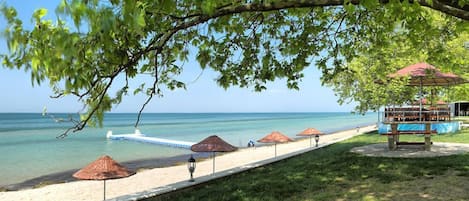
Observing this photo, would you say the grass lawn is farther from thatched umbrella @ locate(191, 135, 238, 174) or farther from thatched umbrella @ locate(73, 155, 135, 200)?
thatched umbrella @ locate(73, 155, 135, 200)

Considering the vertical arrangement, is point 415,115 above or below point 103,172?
above

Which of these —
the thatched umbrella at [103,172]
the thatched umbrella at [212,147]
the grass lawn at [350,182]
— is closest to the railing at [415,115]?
the grass lawn at [350,182]

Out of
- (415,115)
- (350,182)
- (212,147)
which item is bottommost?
(350,182)

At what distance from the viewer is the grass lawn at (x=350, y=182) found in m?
7.58

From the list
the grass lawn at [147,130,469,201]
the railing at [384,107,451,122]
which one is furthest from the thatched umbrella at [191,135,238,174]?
the railing at [384,107,451,122]

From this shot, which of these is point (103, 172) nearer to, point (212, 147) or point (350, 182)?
point (212, 147)

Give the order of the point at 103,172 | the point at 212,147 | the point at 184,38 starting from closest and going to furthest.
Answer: the point at 184,38, the point at 103,172, the point at 212,147

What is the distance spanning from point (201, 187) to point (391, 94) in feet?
58.1

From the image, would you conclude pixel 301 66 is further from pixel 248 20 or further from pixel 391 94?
pixel 391 94

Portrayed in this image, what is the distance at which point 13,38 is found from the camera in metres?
3.24

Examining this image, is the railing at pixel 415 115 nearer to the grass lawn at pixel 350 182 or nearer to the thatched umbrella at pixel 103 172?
the grass lawn at pixel 350 182

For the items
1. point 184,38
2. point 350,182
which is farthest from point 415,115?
point 184,38

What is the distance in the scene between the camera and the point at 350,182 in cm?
882

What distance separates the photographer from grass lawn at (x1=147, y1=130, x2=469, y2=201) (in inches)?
299
